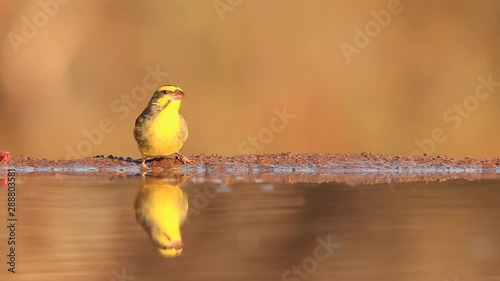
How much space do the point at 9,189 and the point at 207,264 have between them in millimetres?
3821

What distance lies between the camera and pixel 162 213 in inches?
327

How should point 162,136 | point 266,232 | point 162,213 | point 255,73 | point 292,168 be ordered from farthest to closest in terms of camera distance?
point 255,73 → point 292,168 → point 162,136 → point 162,213 → point 266,232

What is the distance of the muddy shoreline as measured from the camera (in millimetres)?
10641

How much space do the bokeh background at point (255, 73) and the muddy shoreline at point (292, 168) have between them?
22.0 feet

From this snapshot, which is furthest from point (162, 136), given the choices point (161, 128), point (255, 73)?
point (255, 73)

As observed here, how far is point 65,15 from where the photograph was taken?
2095cm

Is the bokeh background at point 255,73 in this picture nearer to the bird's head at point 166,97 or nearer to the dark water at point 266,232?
the bird's head at point 166,97

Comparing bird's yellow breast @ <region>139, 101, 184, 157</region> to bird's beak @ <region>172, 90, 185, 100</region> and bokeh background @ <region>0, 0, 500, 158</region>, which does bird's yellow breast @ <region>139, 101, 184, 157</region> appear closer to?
bird's beak @ <region>172, 90, 185, 100</region>

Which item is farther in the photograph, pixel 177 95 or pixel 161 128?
pixel 177 95

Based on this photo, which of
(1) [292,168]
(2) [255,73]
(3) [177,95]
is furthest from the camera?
(2) [255,73]

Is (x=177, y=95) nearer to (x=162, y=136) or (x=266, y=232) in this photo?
(x=162, y=136)

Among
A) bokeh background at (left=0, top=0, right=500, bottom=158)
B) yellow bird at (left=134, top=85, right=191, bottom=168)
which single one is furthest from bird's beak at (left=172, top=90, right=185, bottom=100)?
bokeh background at (left=0, top=0, right=500, bottom=158)

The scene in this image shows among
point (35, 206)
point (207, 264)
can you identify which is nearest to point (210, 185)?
point (35, 206)

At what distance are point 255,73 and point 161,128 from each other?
350 inches
